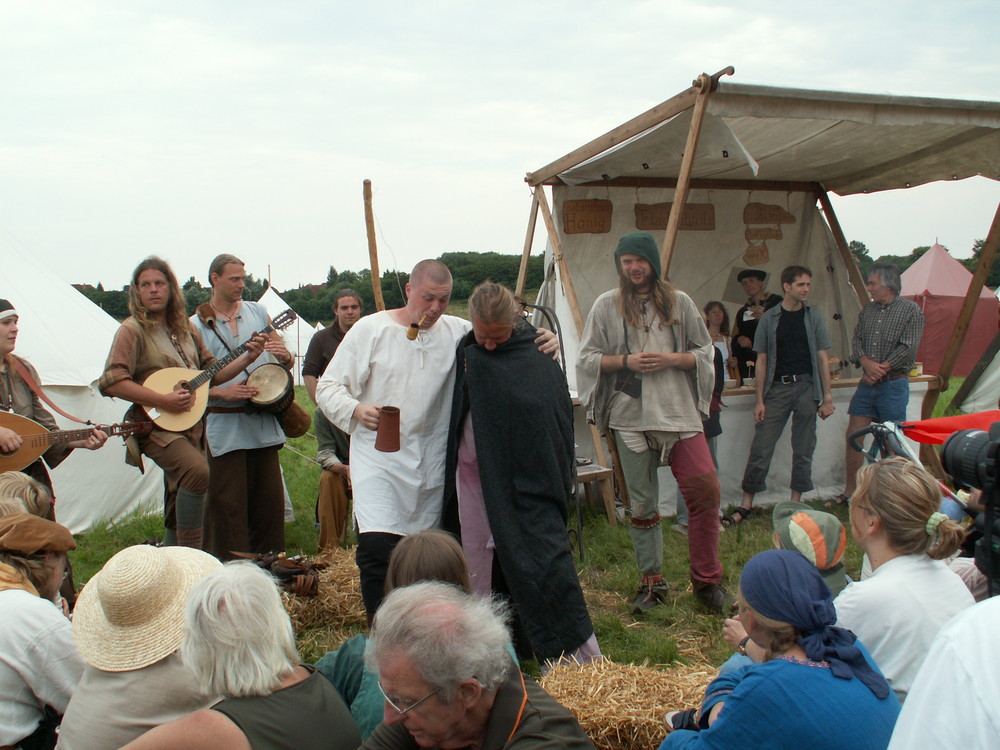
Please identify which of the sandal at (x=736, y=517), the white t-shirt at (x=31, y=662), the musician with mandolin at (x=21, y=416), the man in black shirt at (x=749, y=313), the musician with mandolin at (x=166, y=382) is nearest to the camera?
the white t-shirt at (x=31, y=662)

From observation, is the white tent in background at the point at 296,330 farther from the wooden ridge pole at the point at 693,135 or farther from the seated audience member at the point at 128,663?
the seated audience member at the point at 128,663

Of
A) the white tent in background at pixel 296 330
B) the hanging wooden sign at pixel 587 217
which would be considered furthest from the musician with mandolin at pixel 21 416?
the white tent in background at pixel 296 330

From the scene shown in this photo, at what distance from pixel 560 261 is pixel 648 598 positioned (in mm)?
3327

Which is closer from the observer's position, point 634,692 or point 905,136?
point 634,692

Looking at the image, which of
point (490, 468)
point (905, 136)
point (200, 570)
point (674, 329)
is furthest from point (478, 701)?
point (905, 136)

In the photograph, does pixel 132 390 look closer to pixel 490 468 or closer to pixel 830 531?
pixel 490 468

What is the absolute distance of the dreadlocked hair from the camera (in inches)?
168

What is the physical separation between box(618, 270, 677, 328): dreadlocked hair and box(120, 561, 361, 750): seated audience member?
2798 millimetres

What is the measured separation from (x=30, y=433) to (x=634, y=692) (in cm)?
332

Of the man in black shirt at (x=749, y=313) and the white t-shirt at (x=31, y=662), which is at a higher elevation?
the man in black shirt at (x=749, y=313)

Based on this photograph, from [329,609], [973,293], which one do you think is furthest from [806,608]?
[973,293]

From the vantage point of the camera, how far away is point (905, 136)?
650 cm

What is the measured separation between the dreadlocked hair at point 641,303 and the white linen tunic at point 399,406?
1.16 meters

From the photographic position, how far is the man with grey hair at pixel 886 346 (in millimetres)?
6023
